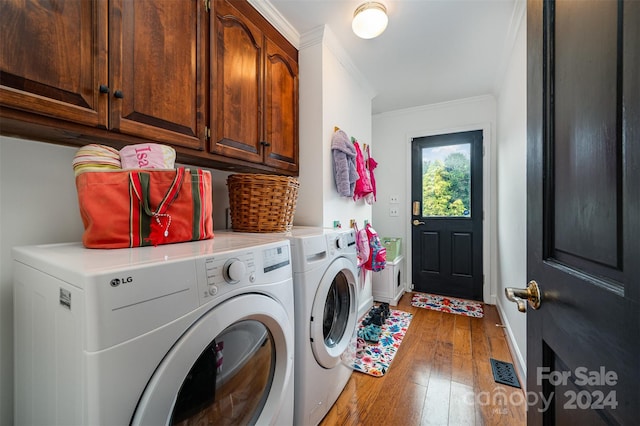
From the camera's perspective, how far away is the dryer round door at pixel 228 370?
1.80 feet

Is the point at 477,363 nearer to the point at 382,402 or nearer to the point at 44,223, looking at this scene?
the point at 382,402

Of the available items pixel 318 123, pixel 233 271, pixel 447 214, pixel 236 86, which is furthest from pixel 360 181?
pixel 233 271

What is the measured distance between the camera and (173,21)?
3.54ft

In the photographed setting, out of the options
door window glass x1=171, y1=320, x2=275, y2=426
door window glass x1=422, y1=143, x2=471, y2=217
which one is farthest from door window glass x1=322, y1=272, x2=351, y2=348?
door window glass x1=422, y1=143, x2=471, y2=217

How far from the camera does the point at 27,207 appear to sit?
91cm

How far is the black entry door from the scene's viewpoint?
9.85ft

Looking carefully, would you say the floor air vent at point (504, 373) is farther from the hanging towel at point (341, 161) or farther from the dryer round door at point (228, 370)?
the hanging towel at point (341, 161)

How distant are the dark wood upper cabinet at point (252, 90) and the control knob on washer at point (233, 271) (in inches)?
31.2

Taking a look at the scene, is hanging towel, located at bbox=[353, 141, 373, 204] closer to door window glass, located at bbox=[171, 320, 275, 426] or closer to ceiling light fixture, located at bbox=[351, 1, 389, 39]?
ceiling light fixture, located at bbox=[351, 1, 389, 39]

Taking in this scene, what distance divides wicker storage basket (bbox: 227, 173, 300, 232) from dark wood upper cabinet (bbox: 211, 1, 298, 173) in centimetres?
19

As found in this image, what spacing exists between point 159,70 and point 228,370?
3.83 ft

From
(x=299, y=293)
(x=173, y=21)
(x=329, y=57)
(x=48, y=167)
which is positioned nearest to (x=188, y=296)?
(x=299, y=293)

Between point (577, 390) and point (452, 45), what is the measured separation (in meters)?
2.32

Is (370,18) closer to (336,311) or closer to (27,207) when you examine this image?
(336,311)
